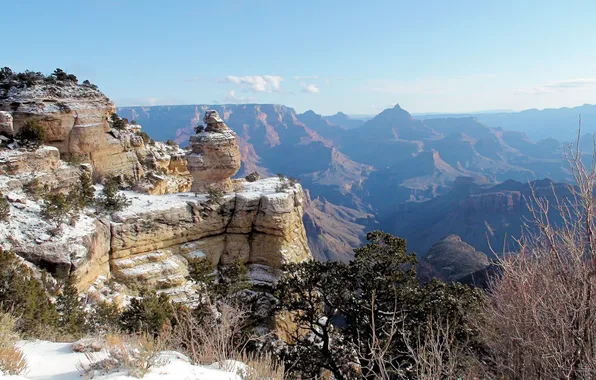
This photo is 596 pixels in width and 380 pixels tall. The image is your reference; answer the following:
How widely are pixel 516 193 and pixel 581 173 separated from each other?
120 meters

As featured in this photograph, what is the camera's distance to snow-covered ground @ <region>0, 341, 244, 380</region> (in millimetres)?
5859

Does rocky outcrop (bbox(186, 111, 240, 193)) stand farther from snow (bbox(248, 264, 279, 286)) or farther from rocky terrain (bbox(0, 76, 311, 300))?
snow (bbox(248, 264, 279, 286))

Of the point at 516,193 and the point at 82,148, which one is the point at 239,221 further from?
the point at 516,193

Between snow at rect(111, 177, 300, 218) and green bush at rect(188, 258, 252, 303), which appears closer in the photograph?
green bush at rect(188, 258, 252, 303)

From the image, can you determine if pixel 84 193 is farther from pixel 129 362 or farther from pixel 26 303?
pixel 129 362

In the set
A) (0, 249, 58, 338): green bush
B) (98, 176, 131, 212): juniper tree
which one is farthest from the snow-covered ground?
(98, 176, 131, 212): juniper tree

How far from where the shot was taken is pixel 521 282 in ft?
23.2

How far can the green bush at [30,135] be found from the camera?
17.1 metres

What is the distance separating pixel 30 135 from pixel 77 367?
15.5 m

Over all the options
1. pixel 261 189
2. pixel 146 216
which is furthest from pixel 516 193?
pixel 146 216

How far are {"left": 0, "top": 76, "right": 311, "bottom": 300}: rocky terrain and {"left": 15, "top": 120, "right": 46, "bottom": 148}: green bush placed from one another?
1.31 ft

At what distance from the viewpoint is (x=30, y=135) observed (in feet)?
56.6

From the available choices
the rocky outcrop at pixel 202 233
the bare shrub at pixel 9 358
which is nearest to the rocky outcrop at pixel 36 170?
the rocky outcrop at pixel 202 233

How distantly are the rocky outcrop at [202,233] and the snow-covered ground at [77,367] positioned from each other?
973 cm
